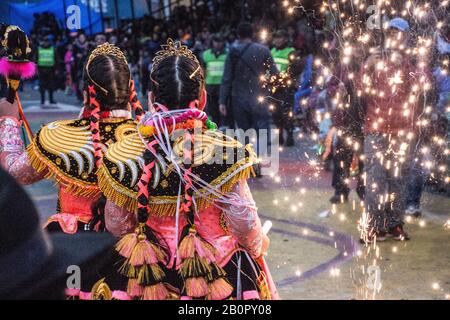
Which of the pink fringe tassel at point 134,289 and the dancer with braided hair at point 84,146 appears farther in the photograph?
the dancer with braided hair at point 84,146

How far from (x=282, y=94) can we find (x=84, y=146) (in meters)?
8.03

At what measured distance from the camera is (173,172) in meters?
2.93

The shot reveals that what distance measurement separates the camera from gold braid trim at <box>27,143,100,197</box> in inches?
132

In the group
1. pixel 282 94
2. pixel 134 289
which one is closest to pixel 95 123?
pixel 134 289

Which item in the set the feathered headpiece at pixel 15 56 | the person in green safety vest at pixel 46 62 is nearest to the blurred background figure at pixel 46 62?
the person in green safety vest at pixel 46 62

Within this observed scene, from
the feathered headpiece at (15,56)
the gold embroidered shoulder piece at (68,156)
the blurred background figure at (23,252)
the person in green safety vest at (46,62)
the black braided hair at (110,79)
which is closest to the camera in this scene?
the blurred background figure at (23,252)

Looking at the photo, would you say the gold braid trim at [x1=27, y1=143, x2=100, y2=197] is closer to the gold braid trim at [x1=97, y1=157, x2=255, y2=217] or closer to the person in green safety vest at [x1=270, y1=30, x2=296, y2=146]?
the gold braid trim at [x1=97, y1=157, x2=255, y2=217]

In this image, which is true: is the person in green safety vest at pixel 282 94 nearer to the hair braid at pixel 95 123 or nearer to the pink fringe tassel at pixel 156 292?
the hair braid at pixel 95 123

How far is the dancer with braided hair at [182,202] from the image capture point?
2895 millimetres

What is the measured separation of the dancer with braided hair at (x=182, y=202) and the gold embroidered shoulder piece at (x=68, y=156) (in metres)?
0.35

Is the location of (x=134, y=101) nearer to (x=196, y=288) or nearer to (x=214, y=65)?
(x=196, y=288)

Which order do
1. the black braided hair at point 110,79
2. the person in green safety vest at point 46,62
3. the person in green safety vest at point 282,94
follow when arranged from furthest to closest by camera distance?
1. the person in green safety vest at point 46,62
2. the person in green safety vest at point 282,94
3. the black braided hair at point 110,79
